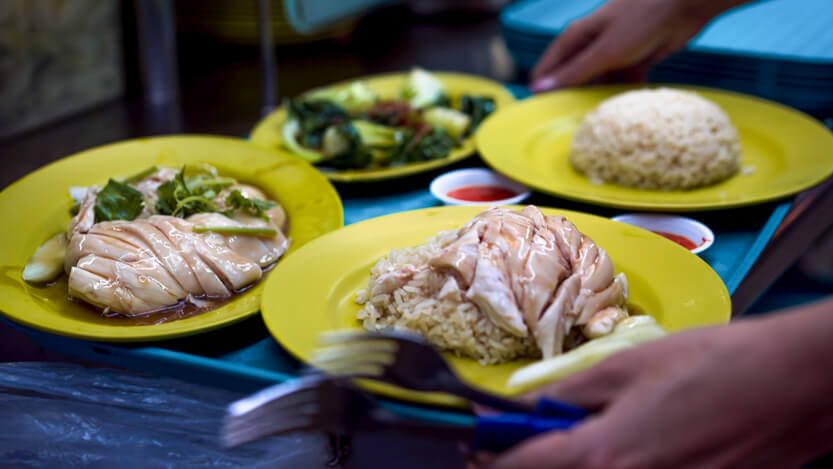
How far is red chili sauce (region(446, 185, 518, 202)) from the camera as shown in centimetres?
213

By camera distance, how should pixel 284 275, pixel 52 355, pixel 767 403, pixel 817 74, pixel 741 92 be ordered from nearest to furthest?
pixel 767 403 < pixel 284 275 < pixel 52 355 < pixel 817 74 < pixel 741 92

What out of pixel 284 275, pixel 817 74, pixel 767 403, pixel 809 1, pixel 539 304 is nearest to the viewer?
pixel 767 403

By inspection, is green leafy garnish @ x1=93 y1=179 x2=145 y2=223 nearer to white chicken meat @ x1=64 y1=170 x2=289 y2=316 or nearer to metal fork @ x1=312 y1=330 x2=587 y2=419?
white chicken meat @ x1=64 y1=170 x2=289 y2=316

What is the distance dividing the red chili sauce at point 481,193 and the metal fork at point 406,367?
996 millimetres

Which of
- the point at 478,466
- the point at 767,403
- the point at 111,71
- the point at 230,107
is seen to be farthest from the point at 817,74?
the point at 111,71

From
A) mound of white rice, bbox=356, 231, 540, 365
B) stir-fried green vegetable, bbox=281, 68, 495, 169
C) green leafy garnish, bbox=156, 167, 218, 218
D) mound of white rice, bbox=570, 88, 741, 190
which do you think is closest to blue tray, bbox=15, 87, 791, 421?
mound of white rice, bbox=356, 231, 540, 365

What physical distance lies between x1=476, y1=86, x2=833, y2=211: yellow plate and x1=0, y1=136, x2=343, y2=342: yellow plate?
616mm

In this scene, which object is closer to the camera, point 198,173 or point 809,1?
point 198,173

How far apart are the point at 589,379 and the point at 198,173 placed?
4.95 feet

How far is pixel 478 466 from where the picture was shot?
108cm

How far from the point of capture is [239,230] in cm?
173

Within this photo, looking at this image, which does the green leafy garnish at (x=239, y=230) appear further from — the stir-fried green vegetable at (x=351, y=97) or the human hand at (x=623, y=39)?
the human hand at (x=623, y=39)

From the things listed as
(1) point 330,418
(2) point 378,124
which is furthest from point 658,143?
(1) point 330,418

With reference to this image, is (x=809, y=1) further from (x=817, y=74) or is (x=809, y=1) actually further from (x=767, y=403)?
(x=767, y=403)
